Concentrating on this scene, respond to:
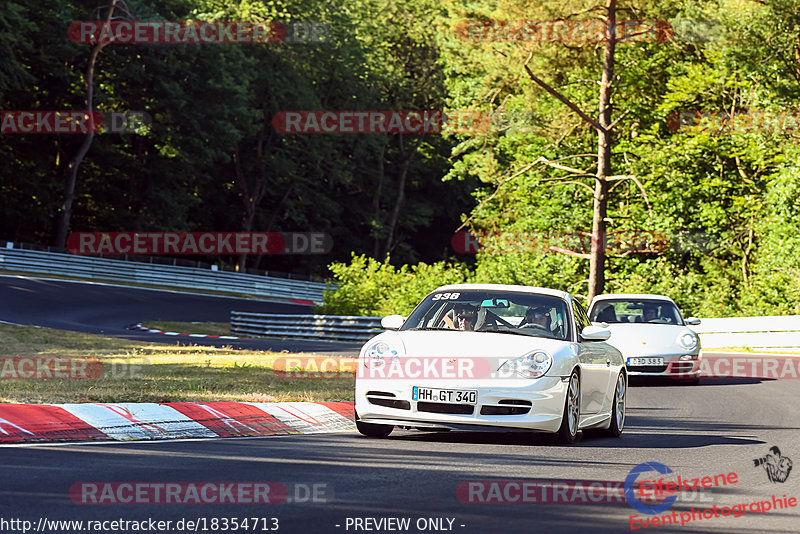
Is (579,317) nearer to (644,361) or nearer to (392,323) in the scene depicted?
(392,323)

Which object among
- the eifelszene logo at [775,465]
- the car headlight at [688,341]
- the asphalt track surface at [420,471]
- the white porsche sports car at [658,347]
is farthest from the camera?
the car headlight at [688,341]

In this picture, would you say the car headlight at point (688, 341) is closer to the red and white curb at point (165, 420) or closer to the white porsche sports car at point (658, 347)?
the white porsche sports car at point (658, 347)

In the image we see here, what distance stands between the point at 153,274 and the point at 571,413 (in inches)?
1861

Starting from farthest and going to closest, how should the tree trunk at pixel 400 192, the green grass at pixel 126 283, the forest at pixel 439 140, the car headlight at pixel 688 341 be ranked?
the tree trunk at pixel 400 192
the green grass at pixel 126 283
the forest at pixel 439 140
the car headlight at pixel 688 341

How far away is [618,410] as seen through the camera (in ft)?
41.3

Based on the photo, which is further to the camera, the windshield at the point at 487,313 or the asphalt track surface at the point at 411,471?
the windshield at the point at 487,313

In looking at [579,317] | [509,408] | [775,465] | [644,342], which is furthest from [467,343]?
[644,342]

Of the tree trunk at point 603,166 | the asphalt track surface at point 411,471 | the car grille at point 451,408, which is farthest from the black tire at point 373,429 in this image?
the tree trunk at point 603,166

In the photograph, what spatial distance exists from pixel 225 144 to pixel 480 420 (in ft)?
190

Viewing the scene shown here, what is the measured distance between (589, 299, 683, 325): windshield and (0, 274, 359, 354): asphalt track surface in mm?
7568

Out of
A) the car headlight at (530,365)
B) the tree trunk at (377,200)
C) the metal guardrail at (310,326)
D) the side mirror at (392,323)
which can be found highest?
the tree trunk at (377,200)

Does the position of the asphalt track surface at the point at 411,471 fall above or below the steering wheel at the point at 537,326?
below

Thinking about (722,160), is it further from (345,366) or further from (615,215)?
(345,366)

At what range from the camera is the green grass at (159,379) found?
12.6 meters
